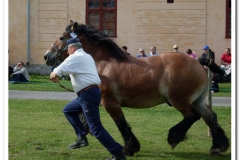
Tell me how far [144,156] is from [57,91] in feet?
34.1

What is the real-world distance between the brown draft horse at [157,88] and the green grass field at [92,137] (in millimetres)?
359

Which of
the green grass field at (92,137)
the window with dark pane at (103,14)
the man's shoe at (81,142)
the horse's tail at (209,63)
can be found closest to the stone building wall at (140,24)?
the window with dark pane at (103,14)

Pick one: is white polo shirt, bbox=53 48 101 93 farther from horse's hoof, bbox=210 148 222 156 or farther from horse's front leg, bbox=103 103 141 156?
horse's hoof, bbox=210 148 222 156

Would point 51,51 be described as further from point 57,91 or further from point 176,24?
point 176,24

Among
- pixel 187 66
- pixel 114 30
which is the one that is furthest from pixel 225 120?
pixel 114 30

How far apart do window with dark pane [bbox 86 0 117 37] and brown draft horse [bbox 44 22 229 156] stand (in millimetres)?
18121

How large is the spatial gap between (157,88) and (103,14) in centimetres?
1888

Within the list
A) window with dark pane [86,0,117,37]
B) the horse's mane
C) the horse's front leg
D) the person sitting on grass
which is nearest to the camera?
the horse's front leg

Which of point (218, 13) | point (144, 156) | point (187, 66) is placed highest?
point (218, 13)

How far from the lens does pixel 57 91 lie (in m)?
18.6

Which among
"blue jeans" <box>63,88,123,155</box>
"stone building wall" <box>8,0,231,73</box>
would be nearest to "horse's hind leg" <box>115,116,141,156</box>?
"blue jeans" <box>63,88,123,155</box>

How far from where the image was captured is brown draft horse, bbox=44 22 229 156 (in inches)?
338

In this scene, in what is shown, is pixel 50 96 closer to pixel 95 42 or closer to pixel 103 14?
pixel 95 42

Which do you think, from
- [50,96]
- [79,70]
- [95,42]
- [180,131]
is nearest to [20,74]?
[50,96]
